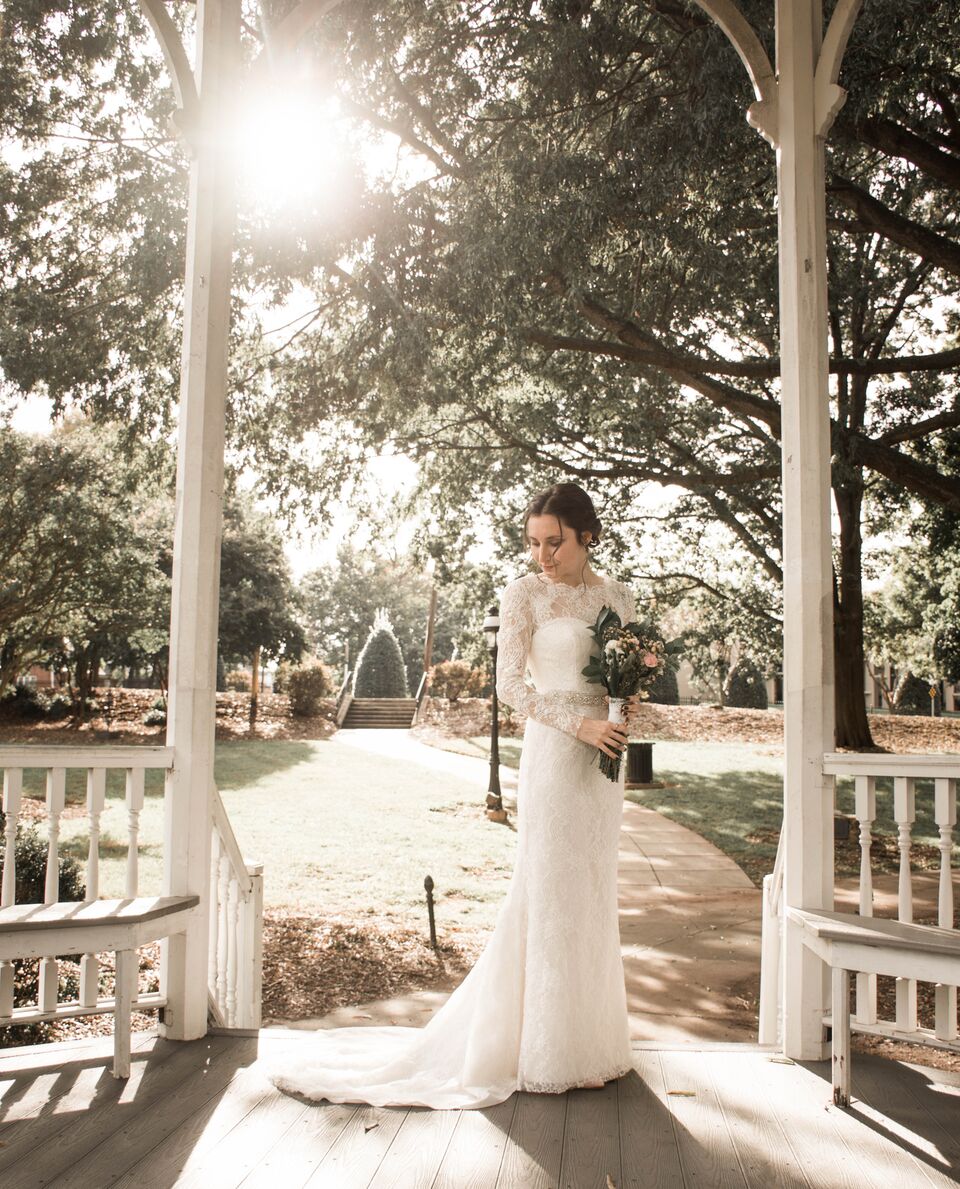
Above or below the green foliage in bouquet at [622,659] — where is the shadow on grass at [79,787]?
below

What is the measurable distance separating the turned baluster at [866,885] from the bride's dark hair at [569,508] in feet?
4.35

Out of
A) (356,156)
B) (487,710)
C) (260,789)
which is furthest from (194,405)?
(487,710)

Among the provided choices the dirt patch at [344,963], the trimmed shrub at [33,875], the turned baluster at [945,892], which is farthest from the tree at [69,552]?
the turned baluster at [945,892]

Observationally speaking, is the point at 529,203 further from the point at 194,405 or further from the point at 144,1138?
the point at 144,1138

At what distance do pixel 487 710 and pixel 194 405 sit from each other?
64.7 feet

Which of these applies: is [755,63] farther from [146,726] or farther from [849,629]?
[146,726]

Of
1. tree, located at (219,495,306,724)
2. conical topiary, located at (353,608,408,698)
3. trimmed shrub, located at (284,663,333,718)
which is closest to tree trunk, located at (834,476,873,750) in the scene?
tree, located at (219,495,306,724)

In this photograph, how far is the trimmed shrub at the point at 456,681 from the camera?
23.8 m

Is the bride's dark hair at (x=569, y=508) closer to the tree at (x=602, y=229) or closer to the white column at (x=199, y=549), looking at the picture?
the white column at (x=199, y=549)

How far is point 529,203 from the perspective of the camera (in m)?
6.29

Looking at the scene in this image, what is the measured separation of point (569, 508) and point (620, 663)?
60 cm

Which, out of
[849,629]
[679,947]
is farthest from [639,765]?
[679,947]

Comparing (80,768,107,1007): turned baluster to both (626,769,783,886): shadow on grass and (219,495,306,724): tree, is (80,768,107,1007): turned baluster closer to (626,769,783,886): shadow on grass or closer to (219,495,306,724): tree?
(626,769,783,886): shadow on grass

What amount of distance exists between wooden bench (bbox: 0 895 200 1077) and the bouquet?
164 centimetres
